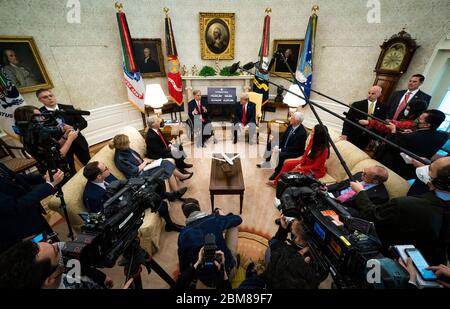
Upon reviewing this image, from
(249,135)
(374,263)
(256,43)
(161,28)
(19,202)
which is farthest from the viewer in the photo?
(256,43)

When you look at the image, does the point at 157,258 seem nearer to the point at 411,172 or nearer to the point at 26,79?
the point at 411,172

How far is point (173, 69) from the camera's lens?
229 inches

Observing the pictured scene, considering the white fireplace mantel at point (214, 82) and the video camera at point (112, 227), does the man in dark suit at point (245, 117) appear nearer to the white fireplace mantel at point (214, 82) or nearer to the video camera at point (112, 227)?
the white fireplace mantel at point (214, 82)

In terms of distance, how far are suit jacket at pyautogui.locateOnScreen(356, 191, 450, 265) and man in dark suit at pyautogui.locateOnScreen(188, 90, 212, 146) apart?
14.2 feet

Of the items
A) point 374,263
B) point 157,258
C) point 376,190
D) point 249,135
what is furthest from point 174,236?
point 249,135

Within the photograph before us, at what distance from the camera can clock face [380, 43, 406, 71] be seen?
155 inches

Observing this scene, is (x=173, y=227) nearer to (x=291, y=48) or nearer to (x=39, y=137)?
(x=39, y=137)

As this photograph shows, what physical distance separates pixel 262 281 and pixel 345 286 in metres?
0.50

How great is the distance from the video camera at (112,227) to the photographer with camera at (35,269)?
83 mm

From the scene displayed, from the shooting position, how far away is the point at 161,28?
5.70 m

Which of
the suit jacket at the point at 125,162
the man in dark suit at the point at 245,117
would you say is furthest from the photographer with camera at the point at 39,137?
the man in dark suit at the point at 245,117

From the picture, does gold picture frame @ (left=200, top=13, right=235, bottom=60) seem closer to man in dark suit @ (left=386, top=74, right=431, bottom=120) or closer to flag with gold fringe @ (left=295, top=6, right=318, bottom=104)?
flag with gold fringe @ (left=295, top=6, right=318, bottom=104)

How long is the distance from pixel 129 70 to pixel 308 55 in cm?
504

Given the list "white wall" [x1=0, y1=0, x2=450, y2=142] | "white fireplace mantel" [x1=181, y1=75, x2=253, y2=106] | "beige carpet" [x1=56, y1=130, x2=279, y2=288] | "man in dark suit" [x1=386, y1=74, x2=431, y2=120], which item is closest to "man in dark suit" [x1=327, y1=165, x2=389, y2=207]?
"beige carpet" [x1=56, y1=130, x2=279, y2=288]
